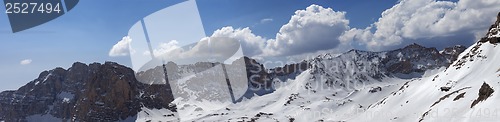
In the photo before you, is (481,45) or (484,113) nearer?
(484,113)

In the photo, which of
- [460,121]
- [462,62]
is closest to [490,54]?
[462,62]

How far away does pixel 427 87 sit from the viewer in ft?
451

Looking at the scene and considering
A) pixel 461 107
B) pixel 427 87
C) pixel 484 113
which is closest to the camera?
pixel 484 113

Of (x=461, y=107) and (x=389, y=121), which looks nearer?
(x=461, y=107)

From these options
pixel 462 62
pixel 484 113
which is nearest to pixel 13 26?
pixel 484 113

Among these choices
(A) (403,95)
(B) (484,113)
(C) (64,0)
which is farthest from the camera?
(A) (403,95)

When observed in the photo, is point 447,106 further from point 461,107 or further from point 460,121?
point 460,121

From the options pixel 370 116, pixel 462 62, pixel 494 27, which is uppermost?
pixel 494 27

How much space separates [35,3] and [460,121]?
61.6 metres

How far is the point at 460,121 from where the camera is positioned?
63.3 metres

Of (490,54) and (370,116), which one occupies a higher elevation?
(490,54)

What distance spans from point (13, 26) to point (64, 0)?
90.6 inches

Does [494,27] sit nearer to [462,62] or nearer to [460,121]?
[462,62]

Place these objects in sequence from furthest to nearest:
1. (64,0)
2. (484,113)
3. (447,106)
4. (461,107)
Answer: (447,106)
(461,107)
(484,113)
(64,0)
